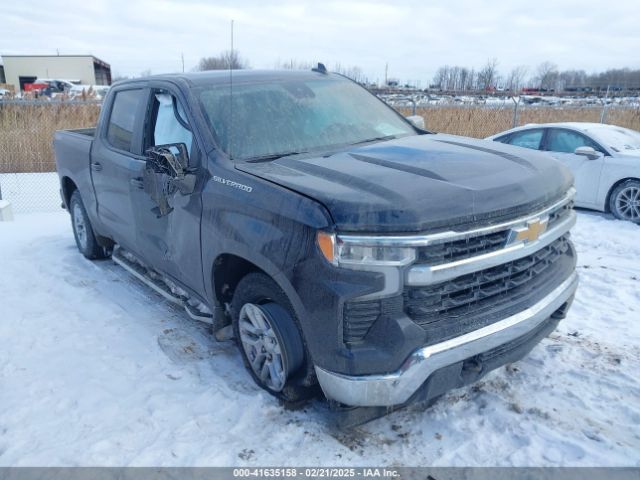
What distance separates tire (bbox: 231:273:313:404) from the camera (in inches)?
115

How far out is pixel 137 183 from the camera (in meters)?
4.15

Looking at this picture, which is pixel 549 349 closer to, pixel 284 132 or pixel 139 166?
pixel 284 132

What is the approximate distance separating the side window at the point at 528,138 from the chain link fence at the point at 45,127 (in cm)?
533

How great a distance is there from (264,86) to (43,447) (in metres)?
2.76

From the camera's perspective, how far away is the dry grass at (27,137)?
1140 cm

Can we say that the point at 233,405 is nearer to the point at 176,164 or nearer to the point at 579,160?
the point at 176,164

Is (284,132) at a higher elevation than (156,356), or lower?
higher

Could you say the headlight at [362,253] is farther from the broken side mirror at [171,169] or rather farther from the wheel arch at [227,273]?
the broken side mirror at [171,169]

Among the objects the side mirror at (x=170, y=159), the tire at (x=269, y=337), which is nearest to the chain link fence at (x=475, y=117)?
the side mirror at (x=170, y=159)

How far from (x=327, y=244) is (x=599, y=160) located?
6.89 m

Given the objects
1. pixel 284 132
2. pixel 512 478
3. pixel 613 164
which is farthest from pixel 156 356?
pixel 613 164

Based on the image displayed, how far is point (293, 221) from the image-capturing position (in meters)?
2.68

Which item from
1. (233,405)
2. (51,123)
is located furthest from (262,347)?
(51,123)

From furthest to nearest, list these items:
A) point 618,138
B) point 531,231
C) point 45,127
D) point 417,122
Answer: point 45,127, point 618,138, point 417,122, point 531,231
